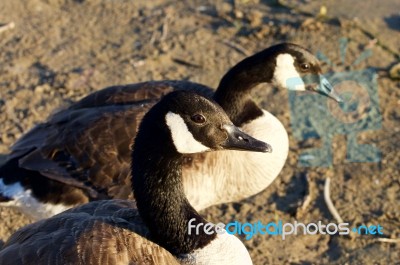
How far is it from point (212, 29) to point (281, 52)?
270 centimetres

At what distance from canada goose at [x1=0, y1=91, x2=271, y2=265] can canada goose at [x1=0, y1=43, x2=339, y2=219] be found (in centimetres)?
94

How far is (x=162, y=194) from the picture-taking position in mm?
3783

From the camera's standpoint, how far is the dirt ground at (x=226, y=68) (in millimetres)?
5422

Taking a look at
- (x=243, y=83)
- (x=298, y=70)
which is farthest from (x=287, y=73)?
(x=243, y=83)

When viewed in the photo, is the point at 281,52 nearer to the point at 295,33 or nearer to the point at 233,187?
the point at 233,187

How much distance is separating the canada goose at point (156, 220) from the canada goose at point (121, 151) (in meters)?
0.94

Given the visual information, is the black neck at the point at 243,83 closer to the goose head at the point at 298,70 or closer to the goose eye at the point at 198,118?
the goose head at the point at 298,70

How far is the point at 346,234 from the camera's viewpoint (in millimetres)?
5266

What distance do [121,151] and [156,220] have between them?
1.16m

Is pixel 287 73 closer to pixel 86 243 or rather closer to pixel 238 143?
pixel 238 143

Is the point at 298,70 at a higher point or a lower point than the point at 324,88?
higher

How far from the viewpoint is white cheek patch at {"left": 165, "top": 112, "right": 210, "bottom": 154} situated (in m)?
3.62

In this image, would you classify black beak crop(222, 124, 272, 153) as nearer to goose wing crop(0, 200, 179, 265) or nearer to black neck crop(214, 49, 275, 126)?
goose wing crop(0, 200, 179, 265)

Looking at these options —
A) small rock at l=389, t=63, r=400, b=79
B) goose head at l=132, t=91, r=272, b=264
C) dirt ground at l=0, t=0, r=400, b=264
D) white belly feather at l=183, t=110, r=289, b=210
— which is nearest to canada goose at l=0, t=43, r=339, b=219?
white belly feather at l=183, t=110, r=289, b=210
